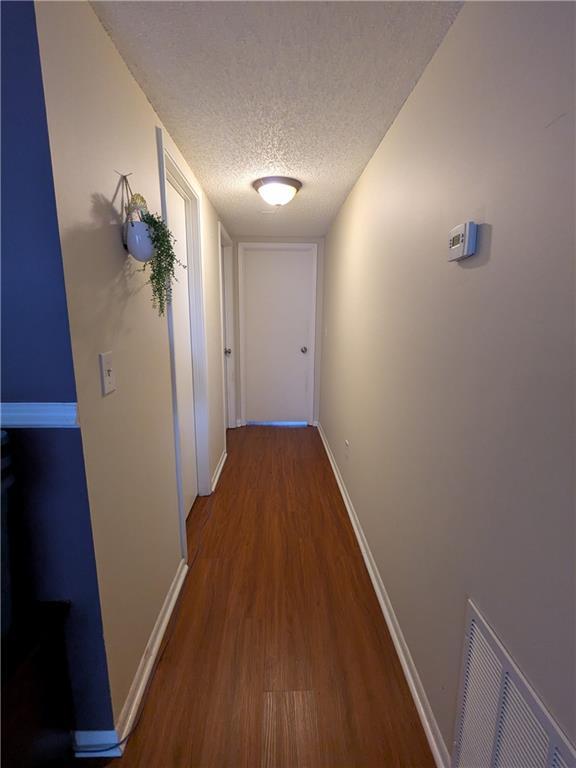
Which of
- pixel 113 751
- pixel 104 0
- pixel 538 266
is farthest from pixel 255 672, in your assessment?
pixel 104 0

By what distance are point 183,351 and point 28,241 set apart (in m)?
1.34

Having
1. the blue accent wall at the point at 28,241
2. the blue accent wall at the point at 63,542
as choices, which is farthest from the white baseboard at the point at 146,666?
the blue accent wall at the point at 28,241

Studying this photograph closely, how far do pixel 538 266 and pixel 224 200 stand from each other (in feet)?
8.05

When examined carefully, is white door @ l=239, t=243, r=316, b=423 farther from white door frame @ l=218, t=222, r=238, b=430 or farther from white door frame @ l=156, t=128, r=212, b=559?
white door frame @ l=156, t=128, r=212, b=559

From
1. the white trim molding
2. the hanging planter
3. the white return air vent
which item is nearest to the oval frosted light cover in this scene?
the hanging planter

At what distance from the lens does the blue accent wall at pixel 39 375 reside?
2.32 feet

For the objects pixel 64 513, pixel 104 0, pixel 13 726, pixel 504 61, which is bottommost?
pixel 13 726

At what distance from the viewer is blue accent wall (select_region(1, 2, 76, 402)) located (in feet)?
2.29

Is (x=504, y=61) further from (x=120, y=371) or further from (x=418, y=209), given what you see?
(x=120, y=371)

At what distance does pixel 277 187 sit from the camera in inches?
81.4

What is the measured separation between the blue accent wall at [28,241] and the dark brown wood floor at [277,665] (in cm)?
120

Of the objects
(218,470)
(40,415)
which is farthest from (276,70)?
(218,470)

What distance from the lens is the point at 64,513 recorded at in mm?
868

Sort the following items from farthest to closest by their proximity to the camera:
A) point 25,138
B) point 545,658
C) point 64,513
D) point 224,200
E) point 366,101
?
point 224,200 → point 366,101 → point 64,513 → point 25,138 → point 545,658
